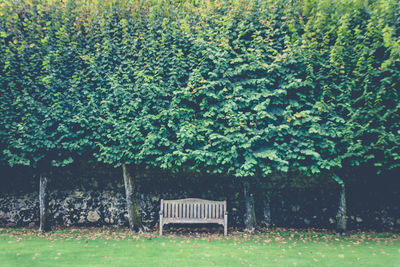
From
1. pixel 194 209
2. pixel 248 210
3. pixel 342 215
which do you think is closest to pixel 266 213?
pixel 248 210

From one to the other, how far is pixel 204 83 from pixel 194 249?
5297mm

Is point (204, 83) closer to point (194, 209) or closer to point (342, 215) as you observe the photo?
point (194, 209)

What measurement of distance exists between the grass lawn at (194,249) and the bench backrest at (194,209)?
69 centimetres

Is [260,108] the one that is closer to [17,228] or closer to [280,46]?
[280,46]

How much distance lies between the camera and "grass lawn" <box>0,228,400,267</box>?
701 centimetres

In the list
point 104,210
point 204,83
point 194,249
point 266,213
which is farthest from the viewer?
point 104,210

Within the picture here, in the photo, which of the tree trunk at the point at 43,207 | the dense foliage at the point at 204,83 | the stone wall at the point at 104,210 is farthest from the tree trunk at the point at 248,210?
the tree trunk at the point at 43,207

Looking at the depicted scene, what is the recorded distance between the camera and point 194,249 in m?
7.98

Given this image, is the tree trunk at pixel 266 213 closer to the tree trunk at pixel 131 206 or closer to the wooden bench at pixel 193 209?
the wooden bench at pixel 193 209

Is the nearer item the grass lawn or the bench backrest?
the grass lawn

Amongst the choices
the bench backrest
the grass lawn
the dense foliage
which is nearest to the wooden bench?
the bench backrest

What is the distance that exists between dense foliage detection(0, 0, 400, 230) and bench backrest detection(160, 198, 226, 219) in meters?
1.52

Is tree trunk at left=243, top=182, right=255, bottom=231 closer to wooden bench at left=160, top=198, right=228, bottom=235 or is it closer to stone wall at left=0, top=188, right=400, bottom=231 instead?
stone wall at left=0, top=188, right=400, bottom=231

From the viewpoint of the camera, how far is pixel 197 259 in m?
7.15
